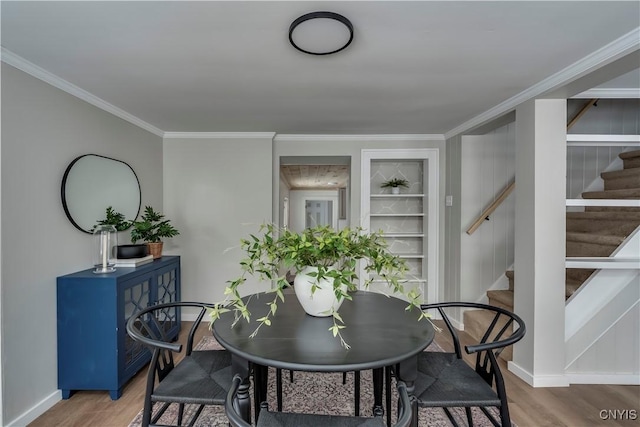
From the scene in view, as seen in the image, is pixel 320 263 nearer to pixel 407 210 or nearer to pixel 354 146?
pixel 354 146

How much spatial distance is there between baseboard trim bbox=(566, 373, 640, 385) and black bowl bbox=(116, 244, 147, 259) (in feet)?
12.0

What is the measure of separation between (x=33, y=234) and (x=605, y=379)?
14.1 feet

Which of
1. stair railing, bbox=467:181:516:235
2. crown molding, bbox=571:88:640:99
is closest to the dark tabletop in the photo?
stair railing, bbox=467:181:516:235

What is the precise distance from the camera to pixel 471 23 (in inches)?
59.2

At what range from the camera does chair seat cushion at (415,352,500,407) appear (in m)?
1.33

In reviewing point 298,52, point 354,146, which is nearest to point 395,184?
point 354,146

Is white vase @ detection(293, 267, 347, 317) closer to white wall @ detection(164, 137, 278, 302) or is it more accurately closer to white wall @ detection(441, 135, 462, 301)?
white wall @ detection(164, 137, 278, 302)

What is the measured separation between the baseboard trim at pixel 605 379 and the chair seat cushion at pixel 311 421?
2304mm

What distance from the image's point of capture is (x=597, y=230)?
10.1 ft

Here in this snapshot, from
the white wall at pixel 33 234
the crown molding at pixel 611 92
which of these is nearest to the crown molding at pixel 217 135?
the white wall at pixel 33 234

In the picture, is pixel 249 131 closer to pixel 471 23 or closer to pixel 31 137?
pixel 31 137

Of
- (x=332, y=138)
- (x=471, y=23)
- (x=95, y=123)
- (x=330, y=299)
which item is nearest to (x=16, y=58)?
(x=95, y=123)

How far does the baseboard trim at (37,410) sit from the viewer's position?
186 centimetres

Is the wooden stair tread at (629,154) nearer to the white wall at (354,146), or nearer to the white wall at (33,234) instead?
the white wall at (354,146)
